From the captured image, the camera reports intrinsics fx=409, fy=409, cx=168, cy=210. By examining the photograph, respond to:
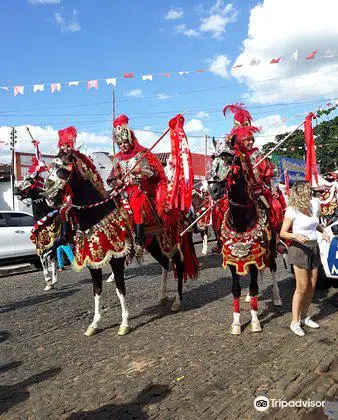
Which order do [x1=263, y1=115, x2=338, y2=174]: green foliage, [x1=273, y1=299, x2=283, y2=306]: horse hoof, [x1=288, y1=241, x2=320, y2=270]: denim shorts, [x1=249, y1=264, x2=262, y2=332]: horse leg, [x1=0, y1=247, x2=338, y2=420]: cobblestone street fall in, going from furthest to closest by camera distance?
[x1=263, y1=115, x2=338, y2=174]: green foliage, [x1=273, y1=299, x2=283, y2=306]: horse hoof, [x1=249, y1=264, x2=262, y2=332]: horse leg, [x1=288, y1=241, x2=320, y2=270]: denim shorts, [x1=0, y1=247, x2=338, y2=420]: cobblestone street

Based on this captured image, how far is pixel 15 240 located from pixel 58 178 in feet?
24.4

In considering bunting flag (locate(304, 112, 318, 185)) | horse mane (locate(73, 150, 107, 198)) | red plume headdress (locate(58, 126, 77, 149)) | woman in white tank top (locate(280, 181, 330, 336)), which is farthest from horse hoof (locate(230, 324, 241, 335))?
red plume headdress (locate(58, 126, 77, 149))

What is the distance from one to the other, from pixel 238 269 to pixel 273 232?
1.06 meters

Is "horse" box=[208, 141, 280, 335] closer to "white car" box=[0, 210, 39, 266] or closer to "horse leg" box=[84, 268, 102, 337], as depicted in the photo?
"horse leg" box=[84, 268, 102, 337]

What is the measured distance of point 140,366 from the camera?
4.34 meters

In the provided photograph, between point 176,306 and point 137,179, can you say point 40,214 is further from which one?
point 176,306

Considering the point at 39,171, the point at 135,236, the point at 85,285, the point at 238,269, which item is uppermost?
the point at 39,171

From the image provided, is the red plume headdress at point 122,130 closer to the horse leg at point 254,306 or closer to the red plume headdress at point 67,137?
the red plume headdress at point 67,137

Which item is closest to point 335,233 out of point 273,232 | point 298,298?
point 273,232

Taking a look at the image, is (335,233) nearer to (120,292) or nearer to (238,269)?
(238,269)

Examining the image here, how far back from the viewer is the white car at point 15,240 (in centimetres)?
1168

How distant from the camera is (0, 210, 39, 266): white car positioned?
38.3ft

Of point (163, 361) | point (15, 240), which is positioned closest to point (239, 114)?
point (163, 361)

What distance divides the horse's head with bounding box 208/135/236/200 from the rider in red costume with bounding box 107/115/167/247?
4.58 ft
